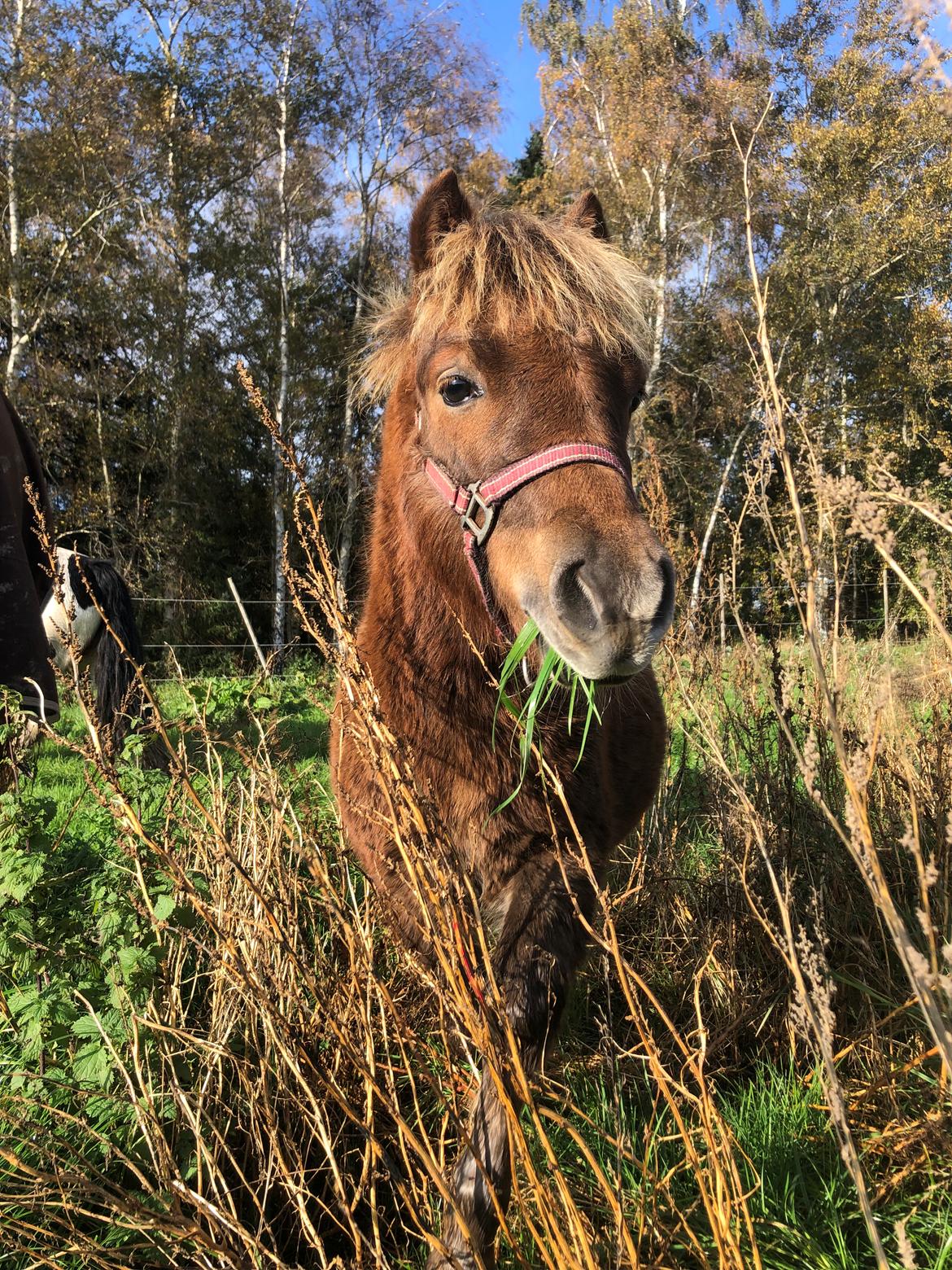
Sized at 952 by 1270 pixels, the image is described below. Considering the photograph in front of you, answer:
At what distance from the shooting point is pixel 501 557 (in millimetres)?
1856

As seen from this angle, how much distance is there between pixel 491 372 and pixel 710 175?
19.3 metres

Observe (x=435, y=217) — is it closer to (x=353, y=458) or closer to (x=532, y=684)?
(x=532, y=684)

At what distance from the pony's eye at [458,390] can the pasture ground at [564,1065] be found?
101 centimetres

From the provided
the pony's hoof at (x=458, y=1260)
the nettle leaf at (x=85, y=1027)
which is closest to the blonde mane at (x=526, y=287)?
the nettle leaf at (x=85, y=1027)

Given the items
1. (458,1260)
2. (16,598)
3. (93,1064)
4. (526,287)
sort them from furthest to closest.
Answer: (16,598), (526,287), (93,1064), (458,1260)

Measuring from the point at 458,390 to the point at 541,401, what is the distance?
0.27 metres

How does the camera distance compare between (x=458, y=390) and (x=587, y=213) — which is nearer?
(x=458, y=390)

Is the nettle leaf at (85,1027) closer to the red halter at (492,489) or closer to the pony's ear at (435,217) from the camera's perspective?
the red halter at (492,489)

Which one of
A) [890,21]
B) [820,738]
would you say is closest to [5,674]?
[820,738]

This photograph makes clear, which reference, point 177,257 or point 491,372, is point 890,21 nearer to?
point 177,257

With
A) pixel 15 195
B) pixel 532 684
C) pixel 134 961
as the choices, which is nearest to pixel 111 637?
pixel 134 961

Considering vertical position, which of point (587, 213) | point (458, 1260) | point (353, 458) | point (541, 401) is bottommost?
point (458, 1260)

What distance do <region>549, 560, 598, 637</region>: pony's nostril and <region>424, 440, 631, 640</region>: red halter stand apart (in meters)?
0.36

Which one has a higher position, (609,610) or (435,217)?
(435,217)
